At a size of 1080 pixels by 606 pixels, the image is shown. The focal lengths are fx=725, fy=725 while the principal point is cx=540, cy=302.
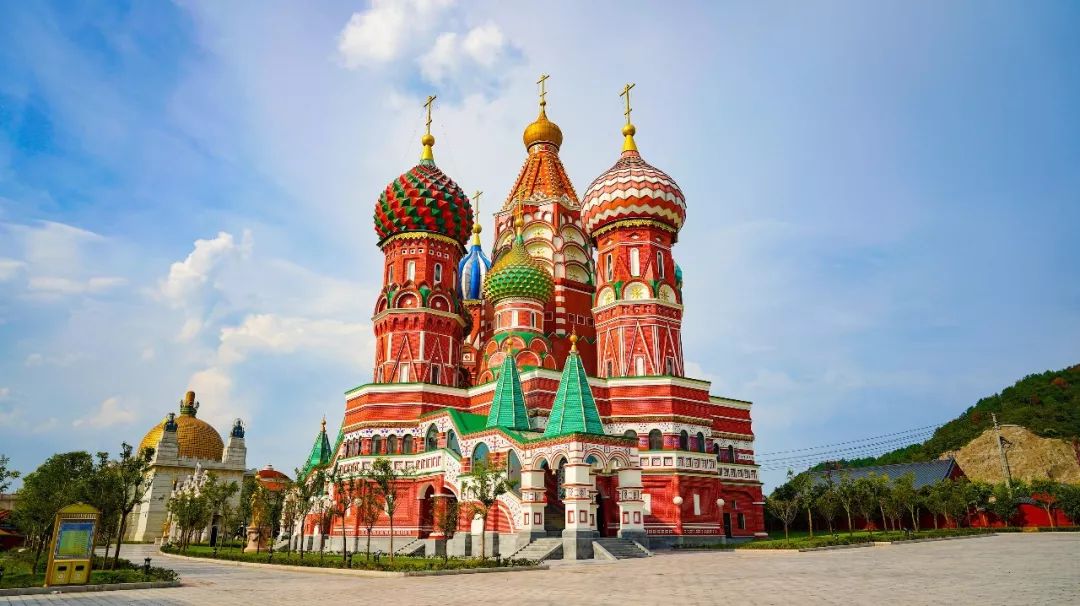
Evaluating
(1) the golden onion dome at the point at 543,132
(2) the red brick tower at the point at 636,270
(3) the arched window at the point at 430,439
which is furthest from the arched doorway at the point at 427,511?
(1) the golden onion dome at the point at 543,132

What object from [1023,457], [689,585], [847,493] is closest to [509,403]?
[689,585]

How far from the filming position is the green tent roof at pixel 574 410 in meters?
23.6

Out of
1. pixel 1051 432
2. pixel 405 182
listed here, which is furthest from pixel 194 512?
pixel 1051 432

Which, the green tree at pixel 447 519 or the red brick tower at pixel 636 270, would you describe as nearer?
the green tree at pixel 447 519

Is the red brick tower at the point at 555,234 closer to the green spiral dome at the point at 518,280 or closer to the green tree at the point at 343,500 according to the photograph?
the green spiral dome at the point at 518,280

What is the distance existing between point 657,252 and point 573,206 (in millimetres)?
7867

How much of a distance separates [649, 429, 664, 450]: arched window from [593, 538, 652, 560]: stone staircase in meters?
6.81

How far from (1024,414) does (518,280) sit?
51.5 meters

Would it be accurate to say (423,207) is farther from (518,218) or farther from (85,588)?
(85,588)

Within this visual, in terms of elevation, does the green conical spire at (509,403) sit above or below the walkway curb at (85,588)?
above

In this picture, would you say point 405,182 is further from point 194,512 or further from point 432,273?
point 194,512

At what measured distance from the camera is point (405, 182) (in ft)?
115

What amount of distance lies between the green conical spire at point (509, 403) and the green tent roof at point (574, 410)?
2.54 m

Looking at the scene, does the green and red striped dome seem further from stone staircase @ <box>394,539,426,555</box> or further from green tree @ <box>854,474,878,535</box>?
green tree @ <box>854,474,878,535</box>
